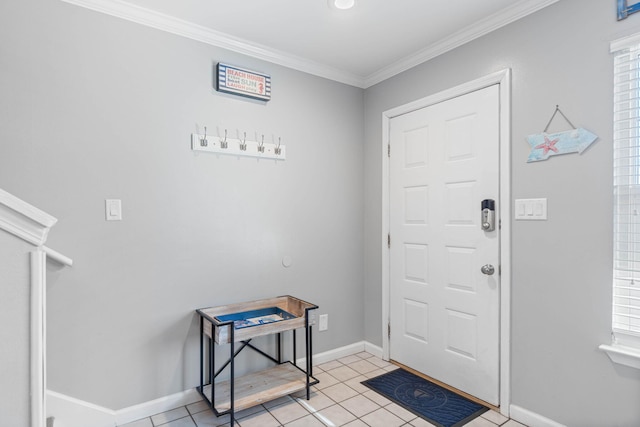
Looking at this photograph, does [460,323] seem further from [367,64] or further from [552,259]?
[367,64]

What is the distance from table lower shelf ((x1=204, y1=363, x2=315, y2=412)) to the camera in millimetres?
2062

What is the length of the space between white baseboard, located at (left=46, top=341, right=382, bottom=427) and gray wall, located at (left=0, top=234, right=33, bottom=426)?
0.92 meters

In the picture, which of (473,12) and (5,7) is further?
(473,12)

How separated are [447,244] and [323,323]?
1.21m

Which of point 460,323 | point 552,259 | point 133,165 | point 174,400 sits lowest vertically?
point 174,400

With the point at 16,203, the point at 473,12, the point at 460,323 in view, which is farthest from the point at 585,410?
the point at 16,203

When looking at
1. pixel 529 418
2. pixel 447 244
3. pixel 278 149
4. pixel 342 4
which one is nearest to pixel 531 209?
pixel 447 244

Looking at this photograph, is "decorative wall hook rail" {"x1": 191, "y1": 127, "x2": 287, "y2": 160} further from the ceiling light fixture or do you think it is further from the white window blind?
the white window blind

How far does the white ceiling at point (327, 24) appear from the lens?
6.58ft

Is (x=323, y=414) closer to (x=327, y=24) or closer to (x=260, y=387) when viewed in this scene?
(x=260, y=387)

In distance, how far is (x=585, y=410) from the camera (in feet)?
5.76

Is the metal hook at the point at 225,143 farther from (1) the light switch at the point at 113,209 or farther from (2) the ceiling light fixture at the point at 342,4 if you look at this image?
(2) the ceiling light fixture at the point at 342,4

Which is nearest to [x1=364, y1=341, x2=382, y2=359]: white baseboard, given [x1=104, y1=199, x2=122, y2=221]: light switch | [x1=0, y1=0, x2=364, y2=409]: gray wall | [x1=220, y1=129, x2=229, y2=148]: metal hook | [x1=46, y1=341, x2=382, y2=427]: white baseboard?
[x1=0, y1=0, x2=364, y2=409]: gray wall

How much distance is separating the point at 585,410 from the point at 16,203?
259cm
